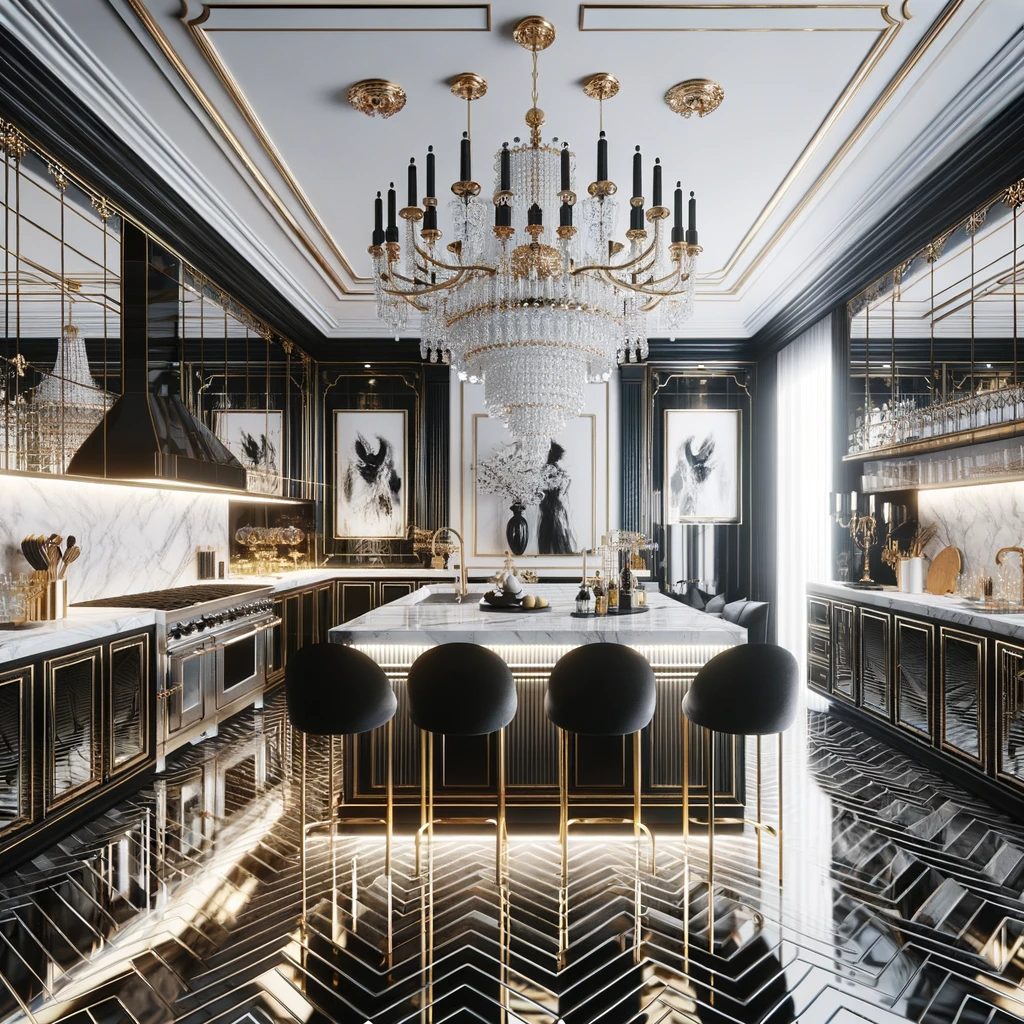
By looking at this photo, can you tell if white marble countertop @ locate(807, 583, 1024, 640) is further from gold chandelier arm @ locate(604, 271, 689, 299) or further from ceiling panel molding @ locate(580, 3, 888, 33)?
ceiling panel molding @ locate(580, 3, 888, 33)

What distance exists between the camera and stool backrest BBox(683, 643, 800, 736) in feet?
8.66

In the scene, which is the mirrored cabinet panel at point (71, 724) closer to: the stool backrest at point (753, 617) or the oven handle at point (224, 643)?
the oven handle at point (224, 643)

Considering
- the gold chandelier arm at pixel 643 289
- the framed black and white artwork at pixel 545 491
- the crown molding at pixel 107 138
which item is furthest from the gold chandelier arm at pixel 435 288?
the framed black and white artwork at pixel 545 491

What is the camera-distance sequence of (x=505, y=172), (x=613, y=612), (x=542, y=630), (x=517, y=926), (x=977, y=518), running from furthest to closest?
(x=977, y=518), (x=613, y=612), (x=542, y=630), (x=505, y=172), (x=517, y=926)

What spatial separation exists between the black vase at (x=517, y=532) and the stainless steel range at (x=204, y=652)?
105 inches

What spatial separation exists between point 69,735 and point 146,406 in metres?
1.79

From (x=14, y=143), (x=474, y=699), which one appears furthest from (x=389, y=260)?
(x=474, y=699)

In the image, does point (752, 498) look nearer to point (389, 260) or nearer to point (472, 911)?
point (389, 260)

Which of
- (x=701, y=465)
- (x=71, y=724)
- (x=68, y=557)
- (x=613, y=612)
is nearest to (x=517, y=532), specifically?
(x=701, y=465)

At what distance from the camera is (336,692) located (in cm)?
266

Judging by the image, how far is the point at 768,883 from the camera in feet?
9.19

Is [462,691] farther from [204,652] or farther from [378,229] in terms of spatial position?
[204,652]

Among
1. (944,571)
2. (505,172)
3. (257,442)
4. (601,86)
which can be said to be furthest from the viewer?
(257,442)

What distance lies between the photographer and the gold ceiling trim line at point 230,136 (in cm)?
299
